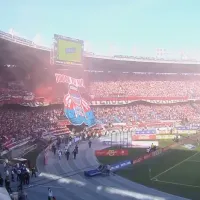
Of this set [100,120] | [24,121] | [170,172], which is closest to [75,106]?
[100,120]

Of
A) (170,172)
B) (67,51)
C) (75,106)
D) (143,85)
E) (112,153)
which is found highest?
(67,51)

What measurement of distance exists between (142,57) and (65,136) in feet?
83.2

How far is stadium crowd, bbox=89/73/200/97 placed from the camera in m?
60.6

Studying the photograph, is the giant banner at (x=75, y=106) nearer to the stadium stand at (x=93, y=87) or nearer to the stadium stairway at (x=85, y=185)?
the stadium stand at (x=93, y=87)

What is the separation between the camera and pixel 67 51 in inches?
1909

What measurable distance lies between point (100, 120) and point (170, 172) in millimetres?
27324

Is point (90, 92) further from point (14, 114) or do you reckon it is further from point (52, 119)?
point (14, 114)

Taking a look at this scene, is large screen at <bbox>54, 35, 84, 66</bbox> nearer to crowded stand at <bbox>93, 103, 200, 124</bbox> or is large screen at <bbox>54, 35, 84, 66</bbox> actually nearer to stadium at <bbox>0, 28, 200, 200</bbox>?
stadium at <bbox>0, 28, 200, 200</bbox>

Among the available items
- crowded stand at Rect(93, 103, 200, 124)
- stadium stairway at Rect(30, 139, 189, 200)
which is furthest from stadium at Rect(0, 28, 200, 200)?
crowded stand at Rect(93, 103, 200, 124)

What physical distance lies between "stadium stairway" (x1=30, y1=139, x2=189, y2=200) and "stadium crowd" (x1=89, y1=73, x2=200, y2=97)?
28.0 m

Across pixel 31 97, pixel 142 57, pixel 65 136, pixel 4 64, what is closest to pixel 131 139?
pixel 65 136

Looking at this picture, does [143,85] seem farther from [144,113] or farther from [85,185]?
[85,185]

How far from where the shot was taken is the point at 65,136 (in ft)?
140

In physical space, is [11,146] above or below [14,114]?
below
